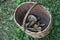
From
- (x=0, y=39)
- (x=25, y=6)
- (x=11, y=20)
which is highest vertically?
(x=25, y=6)

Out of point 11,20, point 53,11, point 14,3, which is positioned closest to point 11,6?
point 14,3

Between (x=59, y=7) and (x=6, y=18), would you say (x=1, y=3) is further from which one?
(x=59, y=7)

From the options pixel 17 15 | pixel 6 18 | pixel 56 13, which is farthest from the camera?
pixel 6 18

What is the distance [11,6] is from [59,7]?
0.73m

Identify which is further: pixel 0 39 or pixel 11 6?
pixel 11 6

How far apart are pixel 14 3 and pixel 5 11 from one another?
0.19m

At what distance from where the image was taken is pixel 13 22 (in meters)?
2.60

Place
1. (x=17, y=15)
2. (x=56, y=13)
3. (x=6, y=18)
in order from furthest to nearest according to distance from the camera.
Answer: (x=6, y=18)
(x=56, y=13)
(x=17, y=15)

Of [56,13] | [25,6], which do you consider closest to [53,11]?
[56,13]

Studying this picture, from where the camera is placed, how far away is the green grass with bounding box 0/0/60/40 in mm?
2420

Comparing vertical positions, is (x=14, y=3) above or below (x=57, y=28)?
above

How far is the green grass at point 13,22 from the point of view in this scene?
95.3 inches

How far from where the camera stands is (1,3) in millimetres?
2848

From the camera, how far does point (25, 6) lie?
2.35 m
